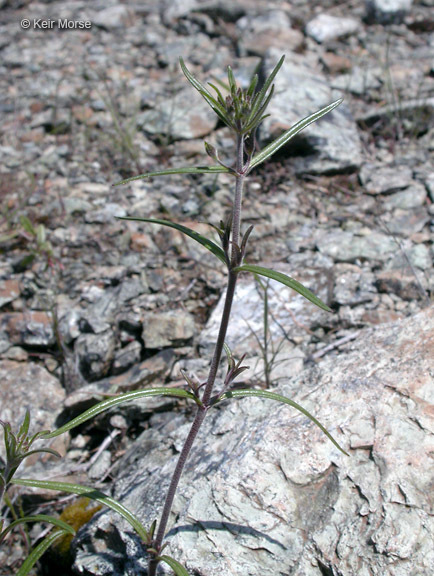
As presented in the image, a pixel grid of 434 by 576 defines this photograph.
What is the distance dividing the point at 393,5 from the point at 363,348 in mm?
5404

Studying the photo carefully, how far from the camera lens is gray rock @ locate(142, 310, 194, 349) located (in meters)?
3.47

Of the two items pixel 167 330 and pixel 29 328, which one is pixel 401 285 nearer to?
pixel 167 330

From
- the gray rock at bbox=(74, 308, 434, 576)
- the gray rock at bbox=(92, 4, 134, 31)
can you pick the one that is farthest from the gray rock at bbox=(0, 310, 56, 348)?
the gray rock at bbox=(92, 4, 134, 31)

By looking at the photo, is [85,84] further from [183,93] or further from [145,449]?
[145,449]

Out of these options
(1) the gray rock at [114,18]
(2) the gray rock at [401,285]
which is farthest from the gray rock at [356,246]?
(1) the gray rock at [114,18]

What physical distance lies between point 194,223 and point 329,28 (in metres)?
3.60

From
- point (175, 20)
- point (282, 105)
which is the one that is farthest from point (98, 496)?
point (175, 20)

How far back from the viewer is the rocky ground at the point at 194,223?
9.84 ft

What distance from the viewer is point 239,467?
2.34 m

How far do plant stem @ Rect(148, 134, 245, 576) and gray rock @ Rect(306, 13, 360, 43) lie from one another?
5.27 m

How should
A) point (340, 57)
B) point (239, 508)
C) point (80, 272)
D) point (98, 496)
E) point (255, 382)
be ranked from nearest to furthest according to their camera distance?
point (98, 496)
point (239, 508)
point (255, 382)
point (80, 272)
point (340, 57)

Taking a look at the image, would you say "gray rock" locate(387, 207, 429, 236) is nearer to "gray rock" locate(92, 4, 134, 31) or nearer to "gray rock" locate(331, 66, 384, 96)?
"gray rock" locate(331, 66, 384, 96)

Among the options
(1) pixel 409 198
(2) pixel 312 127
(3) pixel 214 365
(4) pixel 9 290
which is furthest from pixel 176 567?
(2) pixel 312 127

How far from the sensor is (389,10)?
6.43m
